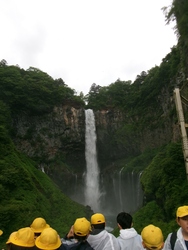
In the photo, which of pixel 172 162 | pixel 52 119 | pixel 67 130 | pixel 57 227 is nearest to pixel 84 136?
pixel 67 130

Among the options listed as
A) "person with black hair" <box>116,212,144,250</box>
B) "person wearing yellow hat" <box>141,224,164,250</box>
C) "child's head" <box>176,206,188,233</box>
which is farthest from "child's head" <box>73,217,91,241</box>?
"child's head" <box>176,206,188,233</box>

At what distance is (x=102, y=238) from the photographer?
10.1 feet

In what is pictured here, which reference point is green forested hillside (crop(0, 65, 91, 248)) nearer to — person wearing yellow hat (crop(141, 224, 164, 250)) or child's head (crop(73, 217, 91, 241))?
child's head (crop(73, 217, 91, 241))

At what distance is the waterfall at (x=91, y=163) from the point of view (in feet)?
99.2

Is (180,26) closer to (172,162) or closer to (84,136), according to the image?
(172,162)

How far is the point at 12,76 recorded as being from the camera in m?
28.8

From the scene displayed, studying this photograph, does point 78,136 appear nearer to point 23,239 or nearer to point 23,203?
point 23,203

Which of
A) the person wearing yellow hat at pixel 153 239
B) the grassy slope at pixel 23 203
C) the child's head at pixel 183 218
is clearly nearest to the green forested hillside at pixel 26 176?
the grassy slope at pixel 23 203

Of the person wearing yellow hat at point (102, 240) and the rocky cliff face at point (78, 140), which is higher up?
the rocky cliff face at point (78, 140)

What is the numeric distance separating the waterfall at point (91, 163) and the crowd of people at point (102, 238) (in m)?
27.5

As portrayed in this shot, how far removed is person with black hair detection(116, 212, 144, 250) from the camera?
3033 millimetres

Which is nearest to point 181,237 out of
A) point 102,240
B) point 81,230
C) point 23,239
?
point 102,240

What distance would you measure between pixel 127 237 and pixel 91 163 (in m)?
29.8

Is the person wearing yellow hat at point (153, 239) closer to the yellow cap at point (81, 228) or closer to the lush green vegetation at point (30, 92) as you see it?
the yellow cap at point (81, 228)
